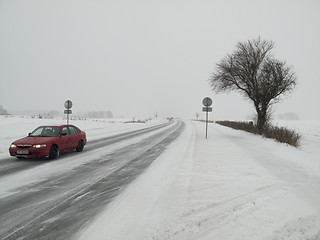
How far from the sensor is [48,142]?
25.0 feet

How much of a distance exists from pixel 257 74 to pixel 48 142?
18704mm

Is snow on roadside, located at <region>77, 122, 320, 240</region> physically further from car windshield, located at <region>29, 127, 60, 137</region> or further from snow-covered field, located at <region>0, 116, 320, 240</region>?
car windshield, located at <region>29, 127, 60, 137</region>

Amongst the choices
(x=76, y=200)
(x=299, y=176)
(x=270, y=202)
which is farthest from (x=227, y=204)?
(x=299, y=176)

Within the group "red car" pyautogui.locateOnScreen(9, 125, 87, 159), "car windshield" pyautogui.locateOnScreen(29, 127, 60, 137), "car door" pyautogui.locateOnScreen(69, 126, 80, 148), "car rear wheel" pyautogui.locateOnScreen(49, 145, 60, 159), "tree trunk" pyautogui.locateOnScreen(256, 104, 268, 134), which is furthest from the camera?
"tree trunk" pyautogui.locateOnScreen(256, 104, 268, 134)

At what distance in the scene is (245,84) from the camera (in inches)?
760

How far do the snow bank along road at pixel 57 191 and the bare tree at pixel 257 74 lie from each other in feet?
48.2

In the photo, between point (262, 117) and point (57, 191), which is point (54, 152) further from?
point (262, 117)

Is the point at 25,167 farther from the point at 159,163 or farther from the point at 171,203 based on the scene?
the point at 171,203

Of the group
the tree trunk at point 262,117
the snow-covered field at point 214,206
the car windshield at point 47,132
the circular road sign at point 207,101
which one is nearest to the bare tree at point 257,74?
the tree trunk at point 262,117

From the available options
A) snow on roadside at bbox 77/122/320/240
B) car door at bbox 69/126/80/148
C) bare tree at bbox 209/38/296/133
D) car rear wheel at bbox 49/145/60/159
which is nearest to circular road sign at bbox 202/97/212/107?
bare tree at bbox 209/38/296/133

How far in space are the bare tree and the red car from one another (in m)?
15.3

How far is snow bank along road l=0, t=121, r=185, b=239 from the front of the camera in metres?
2.98

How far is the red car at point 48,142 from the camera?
24.3 feet

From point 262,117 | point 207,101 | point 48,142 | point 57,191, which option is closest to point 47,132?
point 48,142
